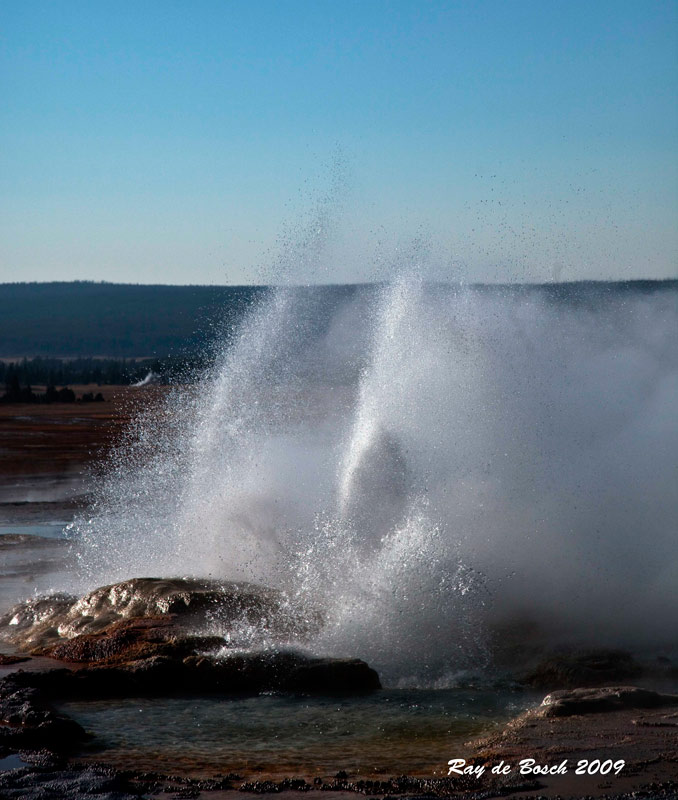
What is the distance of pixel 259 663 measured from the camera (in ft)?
31.0

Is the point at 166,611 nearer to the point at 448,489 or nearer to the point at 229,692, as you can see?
the point at 229,692

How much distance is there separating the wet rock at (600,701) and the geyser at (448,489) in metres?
1.46

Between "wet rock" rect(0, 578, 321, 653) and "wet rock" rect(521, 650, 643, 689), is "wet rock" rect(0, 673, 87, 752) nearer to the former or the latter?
"wet rock" rect(0, 578, 321, 653)

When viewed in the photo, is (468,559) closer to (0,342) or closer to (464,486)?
(464,486)

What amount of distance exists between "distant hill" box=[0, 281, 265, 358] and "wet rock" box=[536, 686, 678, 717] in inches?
3979

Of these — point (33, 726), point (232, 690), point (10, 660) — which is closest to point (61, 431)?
point (10, 660)

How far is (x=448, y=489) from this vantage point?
12359 millimetres

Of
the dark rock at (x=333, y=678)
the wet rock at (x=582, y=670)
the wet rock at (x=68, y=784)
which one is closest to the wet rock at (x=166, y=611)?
the dark rock at (x=333, y=678)

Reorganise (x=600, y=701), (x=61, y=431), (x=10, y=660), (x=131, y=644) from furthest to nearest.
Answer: (x=61, y=431) < (x=10, y=660) < (x=131, y=644) < (x=600, y=701)

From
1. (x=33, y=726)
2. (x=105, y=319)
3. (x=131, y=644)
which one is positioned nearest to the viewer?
(x=33, y=726)

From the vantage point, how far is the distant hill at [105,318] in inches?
4909

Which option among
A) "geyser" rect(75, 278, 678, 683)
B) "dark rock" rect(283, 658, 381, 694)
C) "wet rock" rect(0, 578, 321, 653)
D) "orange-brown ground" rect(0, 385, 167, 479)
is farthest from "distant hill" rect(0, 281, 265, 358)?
"dark rock" rect(283, 658, 381, 694)
